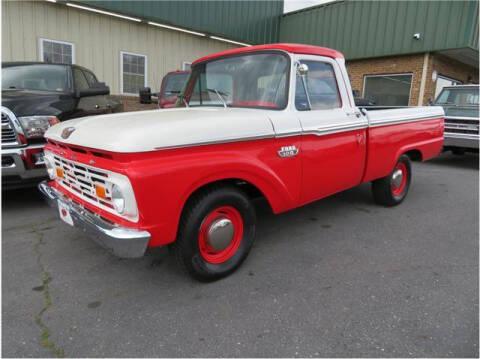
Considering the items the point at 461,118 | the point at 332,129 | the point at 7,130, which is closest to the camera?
the point at 332,129

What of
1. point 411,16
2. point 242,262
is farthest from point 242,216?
point 411,16

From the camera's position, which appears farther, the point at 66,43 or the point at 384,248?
the point at 66,43

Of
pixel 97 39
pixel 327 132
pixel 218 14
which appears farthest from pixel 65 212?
pixel 218 14

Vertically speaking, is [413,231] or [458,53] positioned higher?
[458,53]

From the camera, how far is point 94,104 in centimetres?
549

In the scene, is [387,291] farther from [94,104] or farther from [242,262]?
[94,104]

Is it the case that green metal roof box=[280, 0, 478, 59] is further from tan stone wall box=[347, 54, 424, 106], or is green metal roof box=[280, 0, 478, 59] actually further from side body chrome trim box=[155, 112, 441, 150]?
side body chrome trim box=[155, 112, 441, 150]

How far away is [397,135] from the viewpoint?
4.38 meters

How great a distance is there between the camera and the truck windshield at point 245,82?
10.3 feet

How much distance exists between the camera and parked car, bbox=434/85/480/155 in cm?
779

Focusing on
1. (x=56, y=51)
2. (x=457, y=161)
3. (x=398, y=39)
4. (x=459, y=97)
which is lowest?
(x=457, y=161)

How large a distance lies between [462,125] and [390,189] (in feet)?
15.2

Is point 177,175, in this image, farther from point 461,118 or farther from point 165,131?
point 461,118

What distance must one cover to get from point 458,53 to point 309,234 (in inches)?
462
